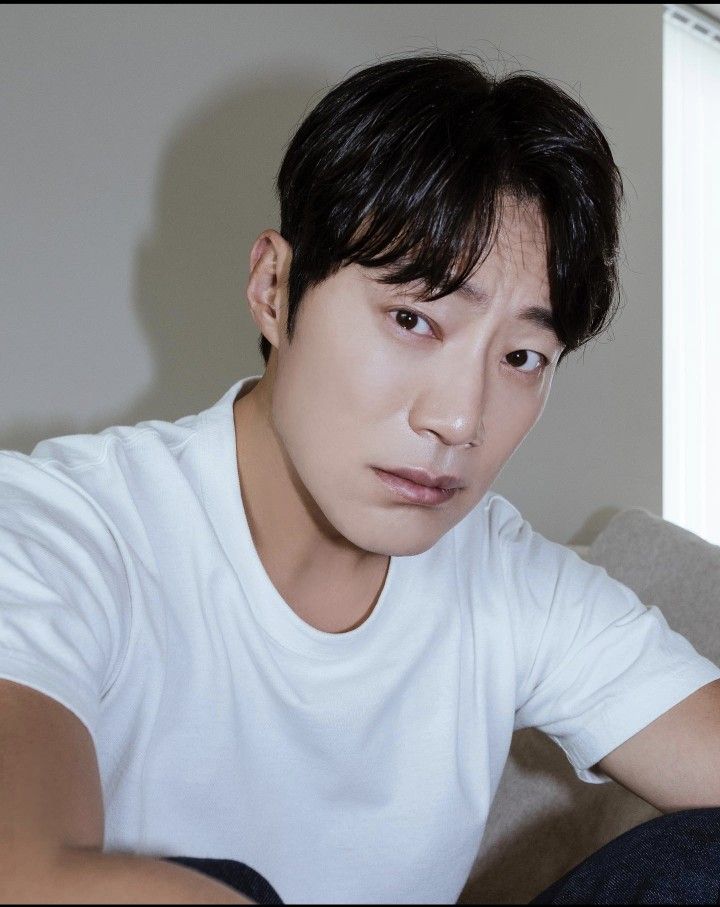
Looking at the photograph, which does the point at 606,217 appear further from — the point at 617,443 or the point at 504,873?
the point at 617,443

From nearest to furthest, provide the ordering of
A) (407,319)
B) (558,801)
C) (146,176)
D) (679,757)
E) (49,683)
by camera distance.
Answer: (49,683), (407,319), (679,757), (558,801), (146,176)

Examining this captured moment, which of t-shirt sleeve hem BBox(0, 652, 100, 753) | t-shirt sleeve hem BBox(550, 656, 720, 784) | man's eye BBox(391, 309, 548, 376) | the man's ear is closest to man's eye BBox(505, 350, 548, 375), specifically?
man's eye BBox(391, 309, 548, 376)

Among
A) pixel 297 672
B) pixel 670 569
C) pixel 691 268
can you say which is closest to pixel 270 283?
pixel 297 672

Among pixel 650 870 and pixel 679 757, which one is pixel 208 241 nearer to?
pixel 679 757

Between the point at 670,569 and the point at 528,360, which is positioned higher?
the point at 528,360

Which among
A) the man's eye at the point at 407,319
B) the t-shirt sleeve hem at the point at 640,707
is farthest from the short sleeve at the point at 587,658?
the man's eye at the point at 407,319

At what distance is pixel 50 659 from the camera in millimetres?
828

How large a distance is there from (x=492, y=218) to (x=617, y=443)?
1564mm

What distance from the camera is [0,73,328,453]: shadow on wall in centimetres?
179

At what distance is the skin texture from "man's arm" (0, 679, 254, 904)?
382 millimetres

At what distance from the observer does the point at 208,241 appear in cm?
184

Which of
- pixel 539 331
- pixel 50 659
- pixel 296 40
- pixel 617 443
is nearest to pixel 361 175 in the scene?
pixel 539 331

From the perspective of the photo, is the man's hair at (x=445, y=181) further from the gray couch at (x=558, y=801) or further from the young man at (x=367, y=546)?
the gray couch at (x=558, y=801)

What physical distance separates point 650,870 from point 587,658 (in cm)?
33
